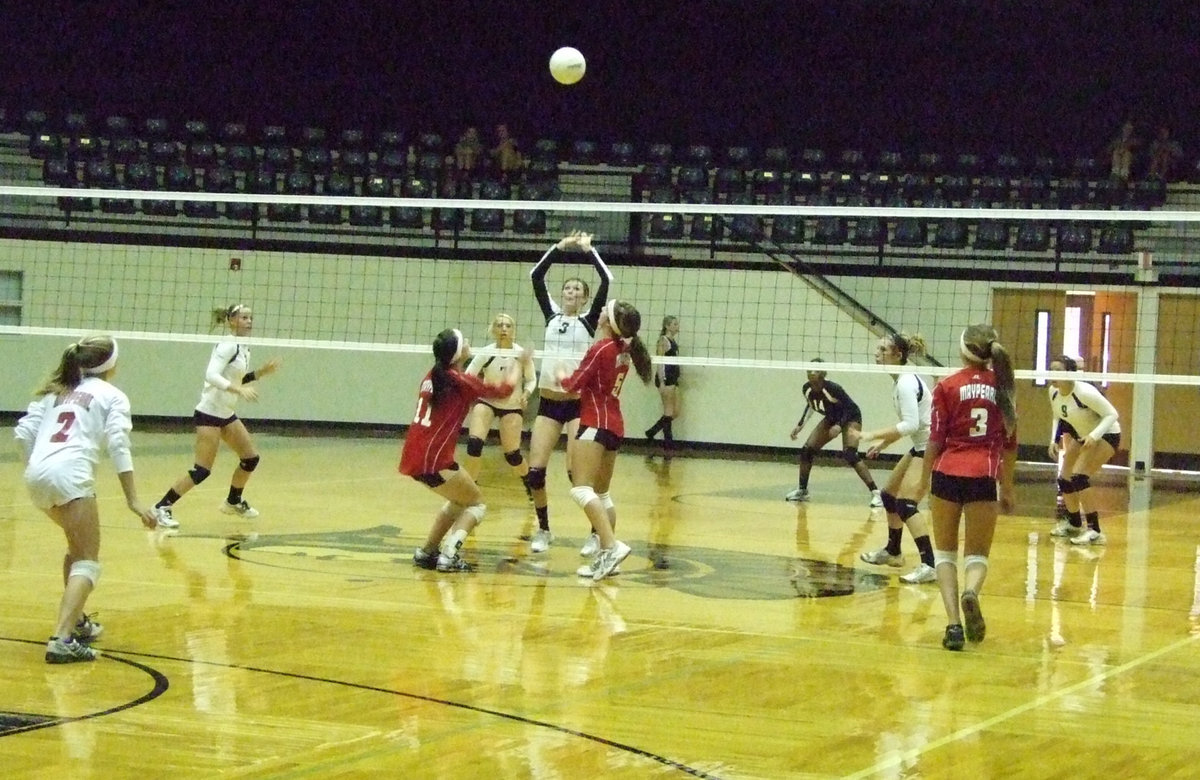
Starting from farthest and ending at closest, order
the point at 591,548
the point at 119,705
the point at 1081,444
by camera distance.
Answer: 1. the point at 1081,444
2. the point at 591,548
3. the point at 119,705

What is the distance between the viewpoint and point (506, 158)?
25.5 m

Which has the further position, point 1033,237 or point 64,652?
point 1033,237

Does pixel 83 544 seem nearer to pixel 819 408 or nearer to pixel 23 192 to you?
pixel 23 192

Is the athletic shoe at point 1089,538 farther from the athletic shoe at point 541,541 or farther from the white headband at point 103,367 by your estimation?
the white headband at point 103,367

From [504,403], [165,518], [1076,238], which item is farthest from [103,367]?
[1076,238]

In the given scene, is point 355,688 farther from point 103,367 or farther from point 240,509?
point 240,509

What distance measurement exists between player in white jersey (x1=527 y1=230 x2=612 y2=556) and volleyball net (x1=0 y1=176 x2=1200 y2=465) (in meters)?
10.5

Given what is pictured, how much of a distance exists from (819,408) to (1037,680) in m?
10.00

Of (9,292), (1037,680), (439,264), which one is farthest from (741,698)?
(9,292)

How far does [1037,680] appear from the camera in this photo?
7.77 m

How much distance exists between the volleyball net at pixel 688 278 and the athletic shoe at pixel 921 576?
38.4 feet

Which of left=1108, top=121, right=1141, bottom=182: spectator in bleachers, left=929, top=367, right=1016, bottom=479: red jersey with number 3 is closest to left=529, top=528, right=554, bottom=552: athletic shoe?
left=929, top=367, right=1016, bottom=479: red jersey with number 3

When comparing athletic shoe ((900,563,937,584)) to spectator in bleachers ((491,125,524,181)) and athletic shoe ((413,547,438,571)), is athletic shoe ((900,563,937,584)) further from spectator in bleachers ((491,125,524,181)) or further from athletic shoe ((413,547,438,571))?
spectator in bleachers ((491,125,524,181))

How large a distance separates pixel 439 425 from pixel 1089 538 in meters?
6.38
